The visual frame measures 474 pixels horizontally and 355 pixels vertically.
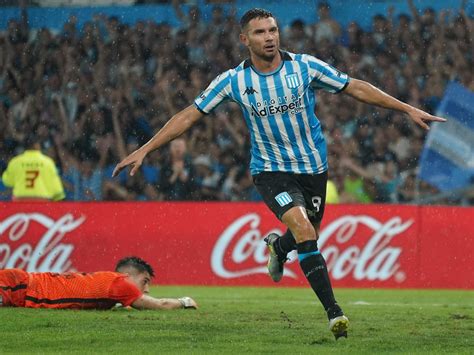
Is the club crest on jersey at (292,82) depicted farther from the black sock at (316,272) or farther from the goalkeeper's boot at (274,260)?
the goalkeeper's boot at (274,260)

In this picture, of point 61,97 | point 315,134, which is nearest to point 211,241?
point 61,97

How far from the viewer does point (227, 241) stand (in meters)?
14.0

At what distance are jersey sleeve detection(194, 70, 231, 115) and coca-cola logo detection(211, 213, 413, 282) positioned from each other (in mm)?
5863

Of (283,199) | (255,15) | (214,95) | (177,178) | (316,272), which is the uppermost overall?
(255,15)

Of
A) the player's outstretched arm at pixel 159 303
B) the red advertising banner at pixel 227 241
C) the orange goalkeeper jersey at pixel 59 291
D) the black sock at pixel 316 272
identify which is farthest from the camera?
the red advertising banner at pixel 227 241

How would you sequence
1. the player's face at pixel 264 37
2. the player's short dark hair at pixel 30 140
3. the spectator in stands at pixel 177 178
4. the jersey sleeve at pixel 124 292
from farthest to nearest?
the player's short dark hair at pixel 30 140, the spectator in stands at pixel 177 178, the jersey sleeve at pixel 124 292, the player's face at pixel 264 37

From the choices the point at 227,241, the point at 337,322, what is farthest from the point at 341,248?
the point at 337,322

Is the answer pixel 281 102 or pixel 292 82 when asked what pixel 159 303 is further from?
pixel 292 82

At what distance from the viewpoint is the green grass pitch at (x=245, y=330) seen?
22.6 feet

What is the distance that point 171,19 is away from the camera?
717 inches

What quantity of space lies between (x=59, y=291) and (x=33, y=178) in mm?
6243

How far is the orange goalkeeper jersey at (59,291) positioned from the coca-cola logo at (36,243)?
180 inches

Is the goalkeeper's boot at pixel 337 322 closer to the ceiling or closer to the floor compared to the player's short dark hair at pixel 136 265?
closer to the floor

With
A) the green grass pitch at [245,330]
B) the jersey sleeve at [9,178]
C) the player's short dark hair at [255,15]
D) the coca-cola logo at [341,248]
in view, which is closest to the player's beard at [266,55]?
the player's short dark hair at [255,15]
